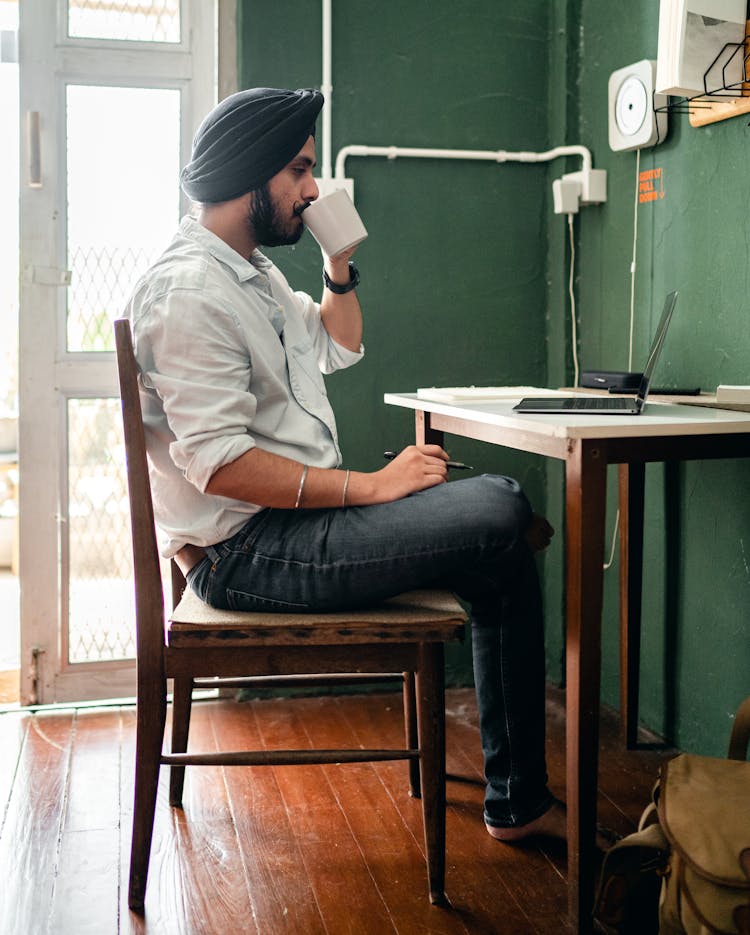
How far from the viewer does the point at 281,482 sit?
159 cm

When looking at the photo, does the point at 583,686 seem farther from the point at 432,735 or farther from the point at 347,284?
the point at 347,284

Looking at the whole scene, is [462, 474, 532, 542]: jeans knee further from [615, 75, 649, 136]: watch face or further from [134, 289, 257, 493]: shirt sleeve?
[615, 75, 649, 136]: watch face

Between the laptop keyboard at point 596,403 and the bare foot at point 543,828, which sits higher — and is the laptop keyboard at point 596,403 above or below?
above

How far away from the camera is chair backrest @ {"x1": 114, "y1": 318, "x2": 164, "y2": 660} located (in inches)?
62.2

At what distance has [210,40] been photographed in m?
2.60

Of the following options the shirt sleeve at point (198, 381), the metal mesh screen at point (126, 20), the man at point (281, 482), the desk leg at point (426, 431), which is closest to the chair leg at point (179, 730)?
the man at point (281, 482)

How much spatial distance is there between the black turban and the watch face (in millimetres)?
844

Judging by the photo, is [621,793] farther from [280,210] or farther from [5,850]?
[280,210]

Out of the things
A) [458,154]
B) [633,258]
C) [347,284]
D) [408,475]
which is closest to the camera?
[408,475]

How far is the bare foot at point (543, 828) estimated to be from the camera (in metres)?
1.82

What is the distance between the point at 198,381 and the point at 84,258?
1170mm

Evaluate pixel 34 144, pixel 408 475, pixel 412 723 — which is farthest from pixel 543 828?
pixel 34 144

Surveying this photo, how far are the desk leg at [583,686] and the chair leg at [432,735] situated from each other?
7.9 inches

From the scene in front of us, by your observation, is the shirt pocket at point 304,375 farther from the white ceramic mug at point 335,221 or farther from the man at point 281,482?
the white ceramic mug at point 335,221
